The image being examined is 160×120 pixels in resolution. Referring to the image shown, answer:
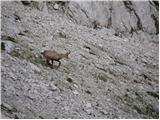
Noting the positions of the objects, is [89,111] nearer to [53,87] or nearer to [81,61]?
[53,87]

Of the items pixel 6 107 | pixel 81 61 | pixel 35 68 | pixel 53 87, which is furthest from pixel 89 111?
pixel 81 61

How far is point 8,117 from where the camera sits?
12.3m

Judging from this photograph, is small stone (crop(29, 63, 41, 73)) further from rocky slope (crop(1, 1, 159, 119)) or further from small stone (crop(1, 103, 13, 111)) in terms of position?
small stone (crop(1, 103, 13, 111))

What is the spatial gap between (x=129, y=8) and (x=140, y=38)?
2974mm

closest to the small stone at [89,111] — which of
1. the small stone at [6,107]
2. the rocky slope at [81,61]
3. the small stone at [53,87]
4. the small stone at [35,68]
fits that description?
the rocky slope at [81,61]

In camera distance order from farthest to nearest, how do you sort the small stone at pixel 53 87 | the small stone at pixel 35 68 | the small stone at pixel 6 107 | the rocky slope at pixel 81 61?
the small stone at pixel 35 68 → the small stone at pixel 53 87 → the rocky slope at pixel 81 61 → the small stone at pixel 6 107

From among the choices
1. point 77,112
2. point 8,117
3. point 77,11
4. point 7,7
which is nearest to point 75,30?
point 77,11

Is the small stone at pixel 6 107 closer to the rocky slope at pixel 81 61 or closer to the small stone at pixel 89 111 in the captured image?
the rocky slope at pixel 81 61

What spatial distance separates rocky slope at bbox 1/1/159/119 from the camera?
14984mm

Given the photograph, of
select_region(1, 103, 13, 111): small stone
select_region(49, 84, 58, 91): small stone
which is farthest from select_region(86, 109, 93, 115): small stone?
select_region(1, 103, 13, 111): small stone

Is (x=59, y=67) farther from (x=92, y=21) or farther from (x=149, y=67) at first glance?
(x=92, y=21)

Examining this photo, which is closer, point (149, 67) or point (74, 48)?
point (74, 48)

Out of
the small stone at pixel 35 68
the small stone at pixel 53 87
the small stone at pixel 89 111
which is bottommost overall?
the small stone at pixel 89 111

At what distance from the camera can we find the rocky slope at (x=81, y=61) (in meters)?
15.0
